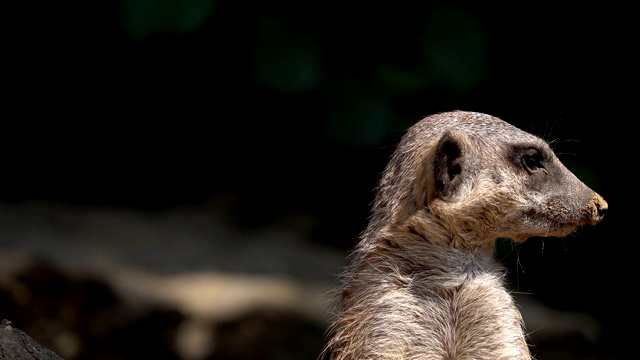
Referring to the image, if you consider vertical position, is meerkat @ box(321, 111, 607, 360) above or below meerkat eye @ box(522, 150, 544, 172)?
below

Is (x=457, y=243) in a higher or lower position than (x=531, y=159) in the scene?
lower

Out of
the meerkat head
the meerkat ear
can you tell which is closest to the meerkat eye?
the meerkat head

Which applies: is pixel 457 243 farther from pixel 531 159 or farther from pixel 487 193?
pixel 531 159

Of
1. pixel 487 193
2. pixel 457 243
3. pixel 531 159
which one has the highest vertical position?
pixel 531 159

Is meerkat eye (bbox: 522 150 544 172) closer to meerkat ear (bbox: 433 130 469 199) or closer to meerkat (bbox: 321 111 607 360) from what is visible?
meerkat (bbox: 321 111 607 360)

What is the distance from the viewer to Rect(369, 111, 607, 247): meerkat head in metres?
3.41

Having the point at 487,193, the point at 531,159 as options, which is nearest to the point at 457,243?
the point at 487,193

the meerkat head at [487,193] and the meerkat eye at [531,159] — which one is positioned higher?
the meerkat eye at [531,159]

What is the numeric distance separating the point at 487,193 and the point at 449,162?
0.15m

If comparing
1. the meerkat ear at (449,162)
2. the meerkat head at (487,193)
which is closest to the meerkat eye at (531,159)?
the meerkat head at (487,193)

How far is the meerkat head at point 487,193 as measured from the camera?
11.2 feet

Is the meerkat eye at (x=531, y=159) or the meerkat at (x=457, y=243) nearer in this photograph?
the meerkat at (x=457, y=243)

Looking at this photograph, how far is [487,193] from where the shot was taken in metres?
3.42

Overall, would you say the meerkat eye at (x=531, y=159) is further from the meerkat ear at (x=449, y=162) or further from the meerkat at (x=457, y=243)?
the meerkat ear at (x=449, y=162)
